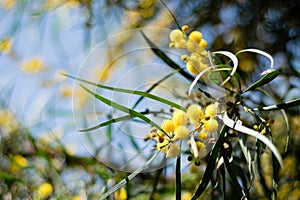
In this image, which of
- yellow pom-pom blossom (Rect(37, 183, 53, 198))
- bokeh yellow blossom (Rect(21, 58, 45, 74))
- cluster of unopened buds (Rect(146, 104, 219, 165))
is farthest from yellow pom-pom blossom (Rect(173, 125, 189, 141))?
bokeh yellow blossom (Rect(21, 58, 45, 74))

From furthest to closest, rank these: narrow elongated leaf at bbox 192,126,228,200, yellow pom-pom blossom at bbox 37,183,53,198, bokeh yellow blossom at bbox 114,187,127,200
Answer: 1. yellow pom-pom blossom at bbox 37,183,53,198
2. bokeh yellow blossom at bbox 114,187,127,200
3. narrow elongated leaf at bbox 192,126,228,200

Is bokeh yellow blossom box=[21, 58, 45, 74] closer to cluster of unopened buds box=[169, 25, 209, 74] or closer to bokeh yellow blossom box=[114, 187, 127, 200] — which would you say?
bokeh yellow blossom box=[114, 187, 127, 200]

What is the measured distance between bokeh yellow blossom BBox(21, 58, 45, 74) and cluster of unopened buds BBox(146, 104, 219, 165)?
81 centimetres

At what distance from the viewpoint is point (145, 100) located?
24.0 inches

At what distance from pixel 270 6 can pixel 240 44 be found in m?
0.12

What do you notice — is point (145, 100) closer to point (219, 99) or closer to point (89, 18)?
point (219, 99)


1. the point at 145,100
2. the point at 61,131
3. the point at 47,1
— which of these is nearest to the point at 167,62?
the point at 145,100

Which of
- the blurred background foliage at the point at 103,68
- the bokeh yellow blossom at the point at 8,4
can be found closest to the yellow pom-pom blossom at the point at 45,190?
the blurred background foliage at the point at 103,68

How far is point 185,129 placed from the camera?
1.59ft

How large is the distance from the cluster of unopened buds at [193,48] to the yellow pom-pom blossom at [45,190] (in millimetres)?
465

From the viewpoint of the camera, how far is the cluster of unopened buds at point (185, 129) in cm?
49

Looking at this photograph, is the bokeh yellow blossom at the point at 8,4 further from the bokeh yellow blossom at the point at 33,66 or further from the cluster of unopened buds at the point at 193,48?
the cluster of unopened buds at the point at 193,48

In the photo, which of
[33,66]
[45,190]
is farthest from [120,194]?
[33,66]

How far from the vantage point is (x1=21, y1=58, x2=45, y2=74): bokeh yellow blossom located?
1256mm
